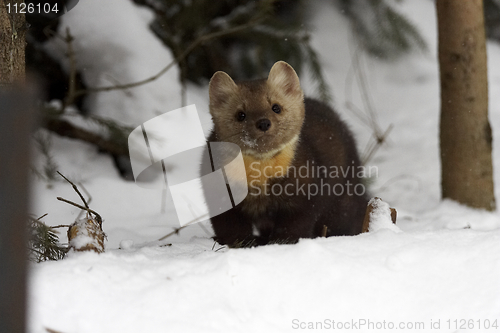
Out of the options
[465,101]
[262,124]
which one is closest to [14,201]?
[262,124]

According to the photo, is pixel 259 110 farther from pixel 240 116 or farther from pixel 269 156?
pixel 269 156

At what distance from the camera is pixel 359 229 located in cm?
358

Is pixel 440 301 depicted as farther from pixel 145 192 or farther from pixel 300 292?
pixel 145 192

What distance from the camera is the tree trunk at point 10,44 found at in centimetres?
204

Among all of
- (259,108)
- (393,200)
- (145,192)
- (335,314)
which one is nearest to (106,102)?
(145,192)

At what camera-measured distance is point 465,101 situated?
143 inches

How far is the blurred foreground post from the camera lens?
2.89ft

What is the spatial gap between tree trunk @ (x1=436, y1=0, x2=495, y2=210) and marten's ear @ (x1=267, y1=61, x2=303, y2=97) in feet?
4.87

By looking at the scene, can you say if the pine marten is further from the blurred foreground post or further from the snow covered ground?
the blurred foreground post

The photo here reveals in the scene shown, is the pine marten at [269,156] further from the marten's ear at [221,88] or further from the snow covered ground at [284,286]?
the snow covered ground at [284,286]

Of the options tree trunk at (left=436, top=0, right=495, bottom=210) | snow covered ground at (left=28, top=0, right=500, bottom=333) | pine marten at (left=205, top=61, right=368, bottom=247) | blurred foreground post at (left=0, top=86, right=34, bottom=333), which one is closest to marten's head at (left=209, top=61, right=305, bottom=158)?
pine marten at (left=205, top=61, right=368, bottom=247)

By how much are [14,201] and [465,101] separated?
337cm

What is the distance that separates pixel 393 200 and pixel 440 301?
2746 mm

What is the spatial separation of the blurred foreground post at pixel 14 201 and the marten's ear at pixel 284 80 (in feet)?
6.21
